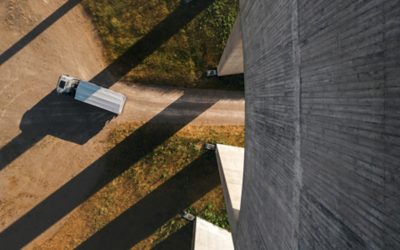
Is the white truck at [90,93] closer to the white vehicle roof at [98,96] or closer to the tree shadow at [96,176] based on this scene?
the white vehicle roof at [98,96]

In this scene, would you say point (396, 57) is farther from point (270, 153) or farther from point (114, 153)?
point (114, 153)

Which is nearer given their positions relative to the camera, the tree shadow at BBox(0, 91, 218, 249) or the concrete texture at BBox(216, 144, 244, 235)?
the concrete texture at BBox(216, 144, 244, 235)

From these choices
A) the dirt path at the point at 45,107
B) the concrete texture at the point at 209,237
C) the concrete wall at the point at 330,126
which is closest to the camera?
the concrete wall at the point at 330,126

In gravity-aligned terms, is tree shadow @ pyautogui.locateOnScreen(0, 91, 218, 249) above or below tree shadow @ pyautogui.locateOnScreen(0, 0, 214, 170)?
below

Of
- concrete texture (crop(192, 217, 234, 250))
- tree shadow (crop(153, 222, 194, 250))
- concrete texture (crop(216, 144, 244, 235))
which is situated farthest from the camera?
tree shadow (crop(153, 222, 194, 250))

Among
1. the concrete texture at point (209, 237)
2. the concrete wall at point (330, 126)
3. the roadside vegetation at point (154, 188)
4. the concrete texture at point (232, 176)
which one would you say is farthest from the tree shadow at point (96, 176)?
the concrete wall at point (330, 126)

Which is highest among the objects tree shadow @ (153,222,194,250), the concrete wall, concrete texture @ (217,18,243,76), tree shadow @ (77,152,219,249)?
concrete texture @ (217,18,243,76)

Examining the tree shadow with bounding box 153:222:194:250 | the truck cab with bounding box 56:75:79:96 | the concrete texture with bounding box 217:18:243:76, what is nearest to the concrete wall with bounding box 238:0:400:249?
the concrete texture with bounding box 217:18:243:76

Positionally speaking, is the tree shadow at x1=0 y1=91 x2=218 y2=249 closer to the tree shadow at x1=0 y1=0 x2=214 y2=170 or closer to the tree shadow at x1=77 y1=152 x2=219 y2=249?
the tree shadow at x1=0 y1=0 x2=214 y2=170
